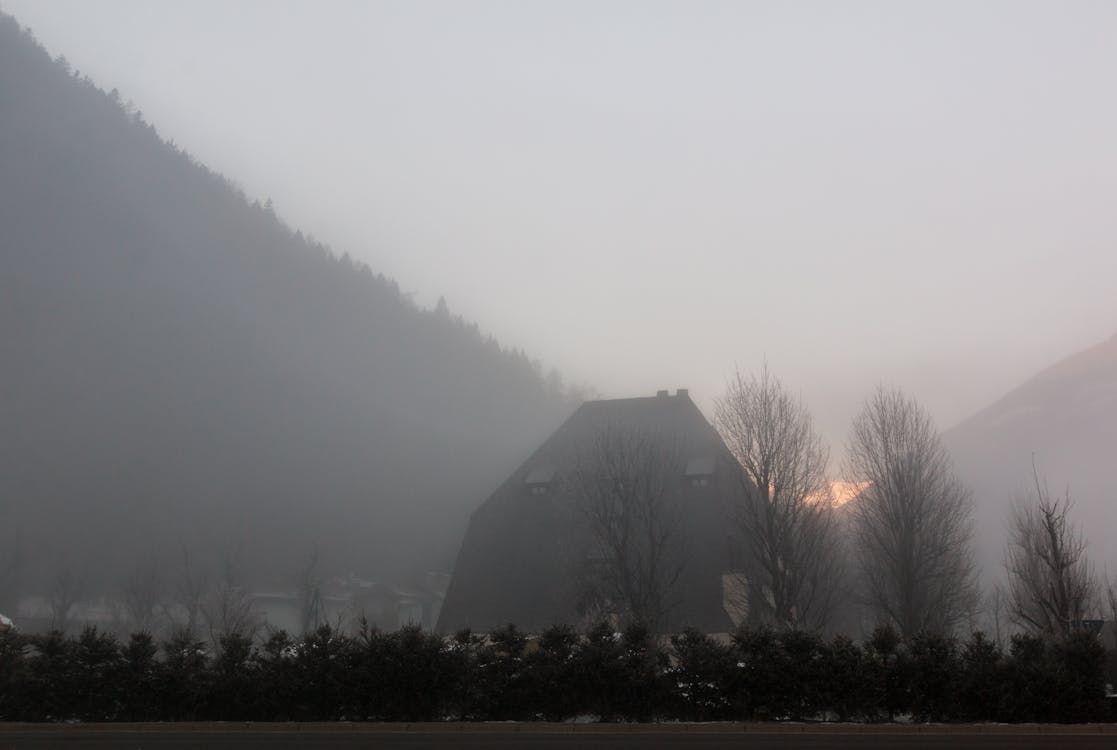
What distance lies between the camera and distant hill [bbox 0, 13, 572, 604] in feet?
290

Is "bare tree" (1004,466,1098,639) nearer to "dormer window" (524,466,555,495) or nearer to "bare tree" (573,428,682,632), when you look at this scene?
"bare tree" (573,428,682,632)

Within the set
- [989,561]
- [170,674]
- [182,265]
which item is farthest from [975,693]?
[182,265]

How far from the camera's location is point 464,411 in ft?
377

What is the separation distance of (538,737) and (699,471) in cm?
3283

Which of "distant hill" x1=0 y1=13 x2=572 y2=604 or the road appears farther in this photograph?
"distant hill" x1=0 y1=13 x2=572 y2=604

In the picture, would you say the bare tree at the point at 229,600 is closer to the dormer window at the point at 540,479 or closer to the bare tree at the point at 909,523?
the dormer window at the point at 540,479

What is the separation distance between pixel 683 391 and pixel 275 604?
141 ft

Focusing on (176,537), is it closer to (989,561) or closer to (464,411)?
(464,411)

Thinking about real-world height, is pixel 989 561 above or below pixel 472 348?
below

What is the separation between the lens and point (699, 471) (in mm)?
49438

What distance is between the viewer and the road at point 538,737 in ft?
51.8

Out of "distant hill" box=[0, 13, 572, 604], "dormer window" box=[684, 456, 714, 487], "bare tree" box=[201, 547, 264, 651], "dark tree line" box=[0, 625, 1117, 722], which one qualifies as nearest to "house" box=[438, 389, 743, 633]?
"dormer window" box=[684, 456, 714, 487]

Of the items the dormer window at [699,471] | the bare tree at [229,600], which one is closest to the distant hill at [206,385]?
the bare tree at [229,600]

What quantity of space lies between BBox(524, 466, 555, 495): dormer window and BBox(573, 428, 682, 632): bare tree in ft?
26.5
